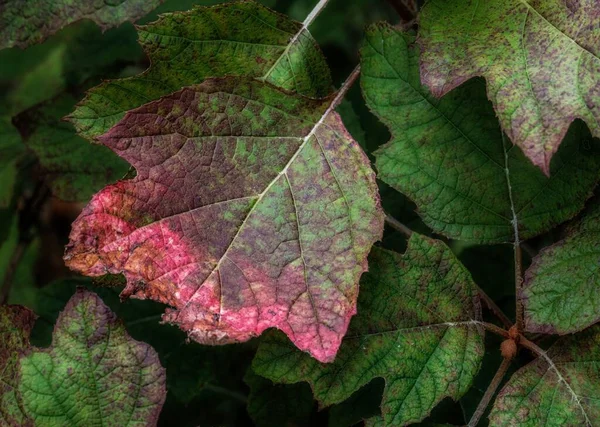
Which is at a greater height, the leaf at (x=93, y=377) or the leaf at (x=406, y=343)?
the leaf at (x=406, y=343)

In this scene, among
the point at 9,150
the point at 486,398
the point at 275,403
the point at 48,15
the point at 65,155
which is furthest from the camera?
the point at 9,150

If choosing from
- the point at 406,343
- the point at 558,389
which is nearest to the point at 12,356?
the point at 406,343

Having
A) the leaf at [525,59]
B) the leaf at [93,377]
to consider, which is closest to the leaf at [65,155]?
the leaf at [93,377]

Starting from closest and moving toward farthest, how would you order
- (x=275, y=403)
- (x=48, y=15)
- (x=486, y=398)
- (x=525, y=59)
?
1. (x=525, y=59)
2. (x=486, y=398)
3. (x=48, y=15)
4. (x=275, y=403)

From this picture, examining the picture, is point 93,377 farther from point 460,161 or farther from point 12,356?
point 460,161

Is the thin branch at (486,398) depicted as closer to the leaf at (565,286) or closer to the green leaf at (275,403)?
the leaf at (565,286)
